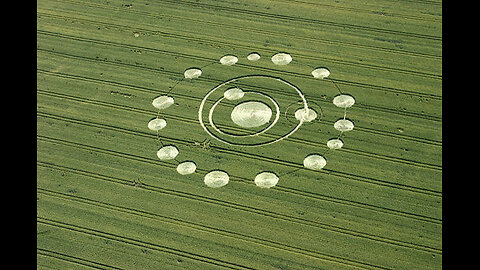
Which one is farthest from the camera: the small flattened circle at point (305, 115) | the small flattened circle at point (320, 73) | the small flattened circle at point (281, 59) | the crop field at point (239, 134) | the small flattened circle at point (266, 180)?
the small flattened circle at point (281, 59)

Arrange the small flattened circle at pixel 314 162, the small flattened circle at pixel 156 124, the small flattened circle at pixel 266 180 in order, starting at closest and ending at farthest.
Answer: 1. the small flattened circle at pixel 266 180
2. the small flattened circle at pixel 314 162
3. the small flattened circle at pixel 156 124

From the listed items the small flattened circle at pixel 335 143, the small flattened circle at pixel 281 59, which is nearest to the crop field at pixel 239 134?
the small flattened circle at pixel 335 143

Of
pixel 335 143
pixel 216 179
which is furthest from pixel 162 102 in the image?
pixel 335 143

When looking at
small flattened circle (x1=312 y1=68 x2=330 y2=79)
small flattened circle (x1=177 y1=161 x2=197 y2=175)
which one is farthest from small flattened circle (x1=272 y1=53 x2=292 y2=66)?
small flattened circle (x1=177 y1=161 x2=197 y2=175)

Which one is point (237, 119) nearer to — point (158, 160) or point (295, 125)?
point (295, 125)

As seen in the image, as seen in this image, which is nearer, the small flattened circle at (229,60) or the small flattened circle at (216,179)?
the small flattened circle at (216,179)

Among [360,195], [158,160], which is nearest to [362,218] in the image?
[360,195]

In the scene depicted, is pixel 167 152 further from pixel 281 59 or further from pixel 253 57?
pixel 281 59

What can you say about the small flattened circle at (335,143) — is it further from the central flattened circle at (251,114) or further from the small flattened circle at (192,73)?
the small flattened circle at (192,73)
